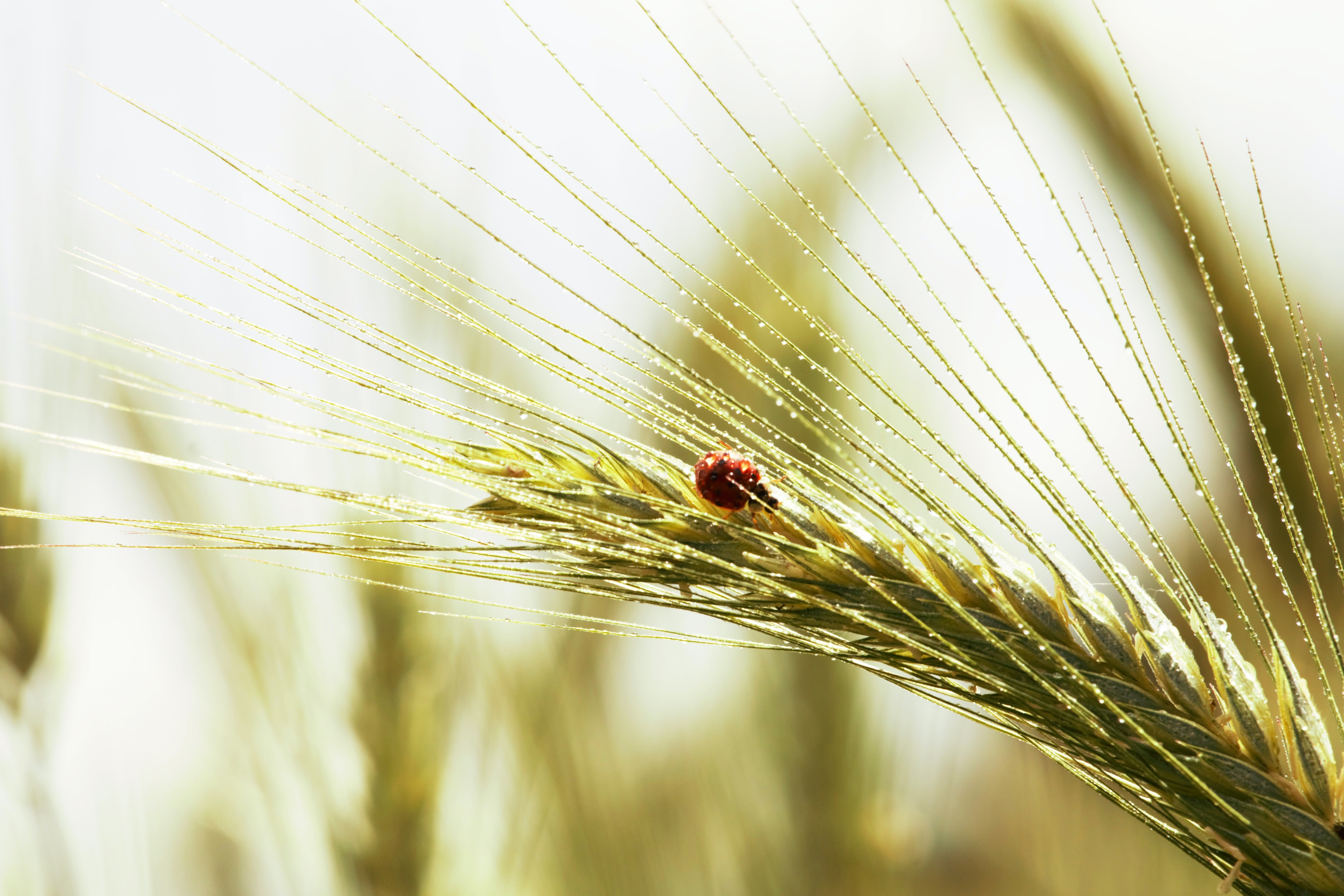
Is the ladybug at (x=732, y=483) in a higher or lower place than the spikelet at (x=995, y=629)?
higher

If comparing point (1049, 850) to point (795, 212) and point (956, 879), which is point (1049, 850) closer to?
point (956, 879)

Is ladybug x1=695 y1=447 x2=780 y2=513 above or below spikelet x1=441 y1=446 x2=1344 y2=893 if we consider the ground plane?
above

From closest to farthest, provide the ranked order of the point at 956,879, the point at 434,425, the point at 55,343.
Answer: the point at 434,425 → the point at 55,343 → the point at 956,879

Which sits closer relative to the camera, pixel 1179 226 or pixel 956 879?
pixel 1179 226

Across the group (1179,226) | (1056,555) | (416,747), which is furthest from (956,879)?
(1056,555)

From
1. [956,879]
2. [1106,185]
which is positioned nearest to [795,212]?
[1106,185]

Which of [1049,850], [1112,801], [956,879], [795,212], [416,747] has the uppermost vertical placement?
[795,212]

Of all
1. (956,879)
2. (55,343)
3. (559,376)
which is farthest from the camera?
(956,879)

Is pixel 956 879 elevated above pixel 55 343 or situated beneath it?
situated beneath
